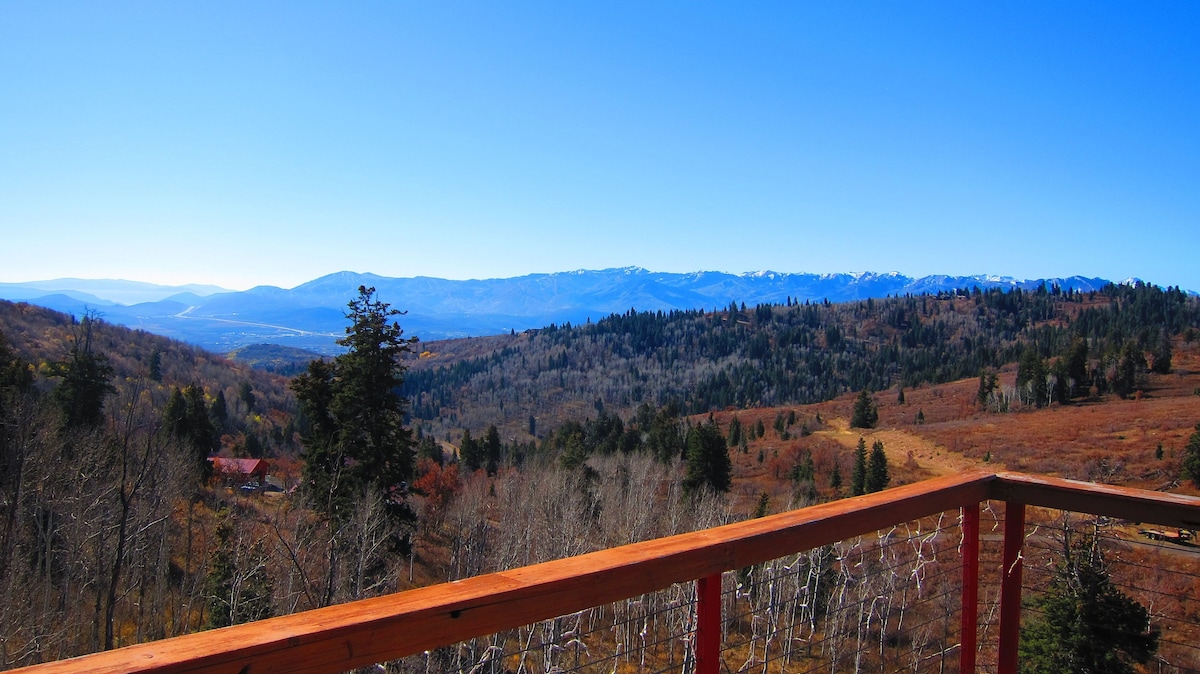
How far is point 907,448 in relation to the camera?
202 ft

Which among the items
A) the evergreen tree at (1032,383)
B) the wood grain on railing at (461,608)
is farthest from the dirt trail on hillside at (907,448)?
the wood grain on railing at (461,608)

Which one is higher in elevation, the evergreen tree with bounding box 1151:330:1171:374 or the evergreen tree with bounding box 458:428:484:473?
the evergreen tree with bounding box 1151:330:1171:374

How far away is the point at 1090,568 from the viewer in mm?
4168

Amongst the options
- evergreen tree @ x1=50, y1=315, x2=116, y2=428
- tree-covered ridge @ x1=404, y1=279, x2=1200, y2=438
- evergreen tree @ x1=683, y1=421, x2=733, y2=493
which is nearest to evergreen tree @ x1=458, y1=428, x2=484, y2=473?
evergreen tree @ x1=683, y1=421, x2=733, y2=493

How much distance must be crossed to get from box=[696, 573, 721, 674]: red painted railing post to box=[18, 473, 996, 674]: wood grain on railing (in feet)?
0.25

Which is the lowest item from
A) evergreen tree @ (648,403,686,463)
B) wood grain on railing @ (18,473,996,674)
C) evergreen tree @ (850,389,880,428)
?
evergreen tree @ (850,389,880,428)

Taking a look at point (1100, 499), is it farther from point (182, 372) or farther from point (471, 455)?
point (182, 372)

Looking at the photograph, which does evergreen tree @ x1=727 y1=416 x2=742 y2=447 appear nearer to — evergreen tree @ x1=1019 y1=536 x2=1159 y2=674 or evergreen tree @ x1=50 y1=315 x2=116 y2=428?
evergreen tree @ x1=50 y1=315 x2=116 y2=428

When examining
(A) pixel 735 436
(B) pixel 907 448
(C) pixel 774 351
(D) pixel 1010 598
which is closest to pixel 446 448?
(A) pixel 735 436

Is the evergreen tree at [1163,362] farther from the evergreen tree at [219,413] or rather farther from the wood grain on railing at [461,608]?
the evergreen tree at [219,413]

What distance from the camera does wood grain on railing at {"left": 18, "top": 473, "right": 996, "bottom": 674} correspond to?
113 cm

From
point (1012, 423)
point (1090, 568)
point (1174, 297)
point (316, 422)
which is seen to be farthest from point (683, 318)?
point (1090, 568)

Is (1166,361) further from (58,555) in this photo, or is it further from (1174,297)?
(58,555)

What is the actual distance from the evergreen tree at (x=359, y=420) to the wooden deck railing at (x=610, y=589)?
18.1 metres
